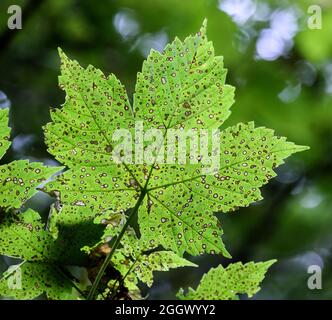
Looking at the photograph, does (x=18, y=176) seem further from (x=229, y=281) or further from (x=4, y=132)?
(x=229, y=281)

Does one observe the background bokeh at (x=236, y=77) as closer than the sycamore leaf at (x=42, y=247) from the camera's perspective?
No

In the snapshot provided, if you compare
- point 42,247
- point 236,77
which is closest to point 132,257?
point 42,247

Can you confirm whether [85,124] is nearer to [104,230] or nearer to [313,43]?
[104,230]

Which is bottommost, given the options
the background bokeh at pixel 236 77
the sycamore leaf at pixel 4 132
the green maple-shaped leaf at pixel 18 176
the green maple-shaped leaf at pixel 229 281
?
the green maple-shaped leaf at pixel 229 281

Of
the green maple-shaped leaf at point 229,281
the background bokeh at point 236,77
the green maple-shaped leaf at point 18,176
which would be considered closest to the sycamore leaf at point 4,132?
the green maple-shaped leaf at point 18,176

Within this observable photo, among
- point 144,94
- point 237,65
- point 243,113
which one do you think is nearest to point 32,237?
point 144,94

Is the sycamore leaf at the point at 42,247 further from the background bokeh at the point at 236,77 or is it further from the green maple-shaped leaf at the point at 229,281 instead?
the background bokeh at the point at 236,77

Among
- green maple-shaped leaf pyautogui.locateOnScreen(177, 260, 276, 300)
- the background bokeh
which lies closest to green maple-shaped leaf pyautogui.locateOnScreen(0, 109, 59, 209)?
green maple-shaped leaf pyautogui.locateOnScreen(177, 260, 276, 300)
